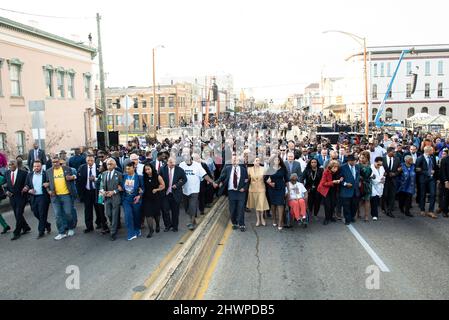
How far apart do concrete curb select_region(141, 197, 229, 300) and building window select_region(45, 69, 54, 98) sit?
19380 millimetres

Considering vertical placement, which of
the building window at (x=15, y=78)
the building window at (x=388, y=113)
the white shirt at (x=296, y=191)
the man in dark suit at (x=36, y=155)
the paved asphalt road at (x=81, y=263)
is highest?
the building window at (x=15, y=78)

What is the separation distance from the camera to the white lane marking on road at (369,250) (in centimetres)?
736

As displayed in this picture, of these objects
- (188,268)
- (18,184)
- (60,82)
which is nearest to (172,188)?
(188,268)

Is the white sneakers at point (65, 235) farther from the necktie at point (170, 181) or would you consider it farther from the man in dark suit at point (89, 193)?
the necktie at point (170, 181)

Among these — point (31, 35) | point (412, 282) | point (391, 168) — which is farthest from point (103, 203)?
point (31, 35)

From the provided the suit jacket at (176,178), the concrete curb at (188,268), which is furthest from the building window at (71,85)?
the concrete curb at (188,268)

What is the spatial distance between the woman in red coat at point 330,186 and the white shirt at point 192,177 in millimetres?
3026

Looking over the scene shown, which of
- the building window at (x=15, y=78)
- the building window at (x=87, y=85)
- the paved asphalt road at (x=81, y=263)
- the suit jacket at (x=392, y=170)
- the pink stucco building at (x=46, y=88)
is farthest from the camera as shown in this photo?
the building window at (x=87, y=85)

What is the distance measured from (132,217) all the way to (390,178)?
687cm

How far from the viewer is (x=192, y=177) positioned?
1023cm

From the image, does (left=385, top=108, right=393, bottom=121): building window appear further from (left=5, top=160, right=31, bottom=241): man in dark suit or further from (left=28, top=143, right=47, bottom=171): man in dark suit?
(left=5, top=160, right=31, bottom=241): man in dark suit

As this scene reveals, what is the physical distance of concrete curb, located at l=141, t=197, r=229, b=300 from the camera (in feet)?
19.9

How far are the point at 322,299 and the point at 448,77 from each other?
2953 inches
